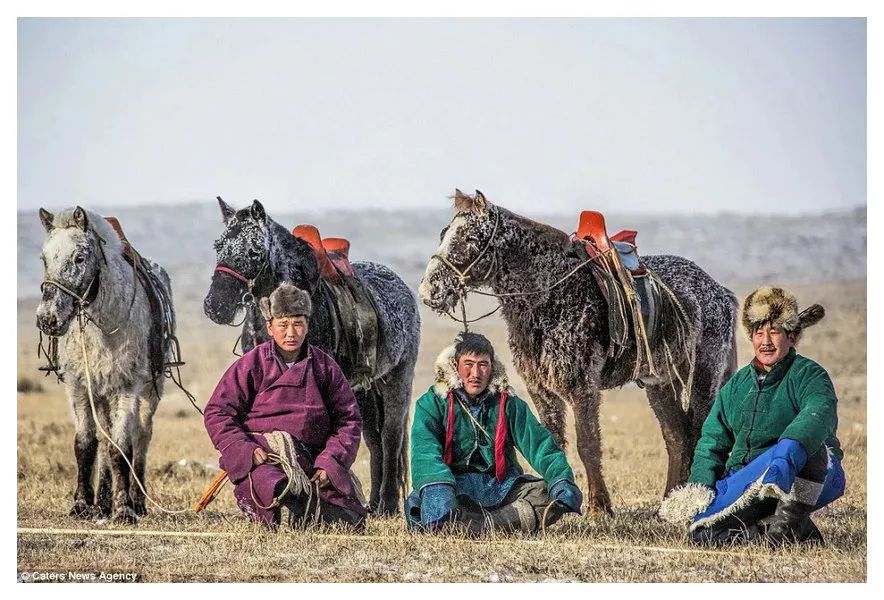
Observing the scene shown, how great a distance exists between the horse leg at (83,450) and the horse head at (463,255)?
2.68 meters

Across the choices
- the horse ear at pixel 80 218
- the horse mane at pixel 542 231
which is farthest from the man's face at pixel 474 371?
the horse ear at pixel 80 218

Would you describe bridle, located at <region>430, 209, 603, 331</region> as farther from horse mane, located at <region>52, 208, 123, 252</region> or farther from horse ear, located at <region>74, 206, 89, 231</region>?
horse ear, located at <region>74, 206, 89, 231</region>

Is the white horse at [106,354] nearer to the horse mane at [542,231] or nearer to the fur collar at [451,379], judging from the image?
the fur collar at [451,379]

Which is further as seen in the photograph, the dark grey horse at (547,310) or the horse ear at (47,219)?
the horse ear at (47,219)

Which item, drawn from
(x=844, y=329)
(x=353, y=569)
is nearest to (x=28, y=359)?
(x=844, y=329)

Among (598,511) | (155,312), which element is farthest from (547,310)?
(155,312)

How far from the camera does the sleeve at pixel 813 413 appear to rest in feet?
25.1

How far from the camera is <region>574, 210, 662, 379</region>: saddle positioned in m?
9.02

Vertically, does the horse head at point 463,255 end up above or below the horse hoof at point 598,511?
above

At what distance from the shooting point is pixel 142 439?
9.24m

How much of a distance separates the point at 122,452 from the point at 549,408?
3047 mm

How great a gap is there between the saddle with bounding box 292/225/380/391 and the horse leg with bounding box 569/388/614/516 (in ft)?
5.35

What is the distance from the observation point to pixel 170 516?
9266 mm

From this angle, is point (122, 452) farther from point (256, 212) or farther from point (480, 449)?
point (480, 449)
